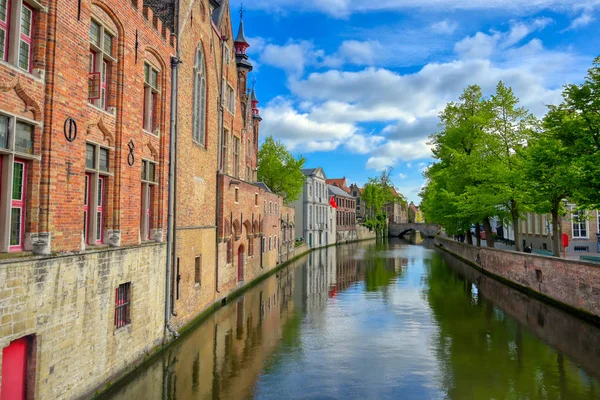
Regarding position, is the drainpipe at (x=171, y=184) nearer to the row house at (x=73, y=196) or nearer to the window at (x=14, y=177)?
the row house at (x=73, y=196)

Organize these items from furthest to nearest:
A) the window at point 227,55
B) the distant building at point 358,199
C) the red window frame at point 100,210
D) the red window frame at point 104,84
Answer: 1. the distant building at point 358,199
2. the window at point 227,55
3. the red window frame at point 104,84
4. the red window frame at point 100,210

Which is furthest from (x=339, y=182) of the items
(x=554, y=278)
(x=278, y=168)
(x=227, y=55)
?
(x=554, y=278)

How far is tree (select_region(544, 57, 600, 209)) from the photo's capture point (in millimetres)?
16844

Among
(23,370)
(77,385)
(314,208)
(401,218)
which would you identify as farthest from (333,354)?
(401,218)

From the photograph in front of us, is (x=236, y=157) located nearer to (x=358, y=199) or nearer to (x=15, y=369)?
(x=15, y=369)

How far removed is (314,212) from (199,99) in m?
47.1

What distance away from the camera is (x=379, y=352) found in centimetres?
1387

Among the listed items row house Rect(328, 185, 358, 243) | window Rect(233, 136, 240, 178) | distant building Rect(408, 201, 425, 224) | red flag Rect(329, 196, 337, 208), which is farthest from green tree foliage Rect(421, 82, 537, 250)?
distant building Rect(408, 201, 425, 224)

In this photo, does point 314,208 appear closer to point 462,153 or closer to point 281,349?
point 462,153

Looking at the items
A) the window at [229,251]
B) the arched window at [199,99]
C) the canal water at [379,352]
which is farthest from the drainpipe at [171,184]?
the window at [229,251]

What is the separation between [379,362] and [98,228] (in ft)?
29.8

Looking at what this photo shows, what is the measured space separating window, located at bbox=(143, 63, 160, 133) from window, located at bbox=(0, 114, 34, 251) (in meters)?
5.69

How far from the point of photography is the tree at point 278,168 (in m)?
49.0

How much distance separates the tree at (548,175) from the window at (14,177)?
1922cm
